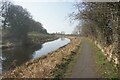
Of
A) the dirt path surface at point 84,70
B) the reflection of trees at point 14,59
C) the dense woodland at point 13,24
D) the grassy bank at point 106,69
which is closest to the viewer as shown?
the grassy bank at point 106,69

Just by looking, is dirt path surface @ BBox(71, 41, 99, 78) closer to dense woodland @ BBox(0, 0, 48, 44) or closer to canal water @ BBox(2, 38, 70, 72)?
canal water @ BBox(2, 38, 70, 72)

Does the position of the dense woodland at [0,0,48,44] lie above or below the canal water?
above

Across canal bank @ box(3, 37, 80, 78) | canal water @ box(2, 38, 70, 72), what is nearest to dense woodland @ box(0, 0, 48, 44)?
canal water @ box(2, 38, 70, 72)

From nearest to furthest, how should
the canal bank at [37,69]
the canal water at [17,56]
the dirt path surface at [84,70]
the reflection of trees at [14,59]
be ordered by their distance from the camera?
the canal bank at [37,69] < the dirt path surface at [84,70] < the reflection of trees at [14,59] < the canal water at [17,56]

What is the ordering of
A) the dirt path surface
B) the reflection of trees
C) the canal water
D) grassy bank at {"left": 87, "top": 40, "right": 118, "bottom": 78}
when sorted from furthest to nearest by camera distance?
the canal water → the reflection of trees → the dirt path surface → grassy bank at {"left": 87, "top": 40, "right": 118, "bottom": 78}

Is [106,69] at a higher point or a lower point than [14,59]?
higher

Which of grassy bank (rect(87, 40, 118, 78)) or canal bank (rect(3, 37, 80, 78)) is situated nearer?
grassy bank (rect(87, 40, 118, 78))

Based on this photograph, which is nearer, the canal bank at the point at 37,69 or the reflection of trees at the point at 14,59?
the canal bank at the point at 37,69

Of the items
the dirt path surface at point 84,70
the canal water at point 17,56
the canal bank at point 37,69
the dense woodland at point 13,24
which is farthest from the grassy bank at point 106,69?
the dense woodland at point 13,24

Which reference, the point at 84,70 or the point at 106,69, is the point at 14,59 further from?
the point at 106,69

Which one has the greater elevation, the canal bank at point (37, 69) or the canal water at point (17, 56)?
the canal bank at point (37, 69)

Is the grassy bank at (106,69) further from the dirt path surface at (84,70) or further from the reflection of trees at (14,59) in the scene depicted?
the reflection of trees at (14,59)

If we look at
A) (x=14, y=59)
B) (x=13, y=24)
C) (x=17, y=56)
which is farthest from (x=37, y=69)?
(x=13, y=24)

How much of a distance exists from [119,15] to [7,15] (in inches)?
2254
